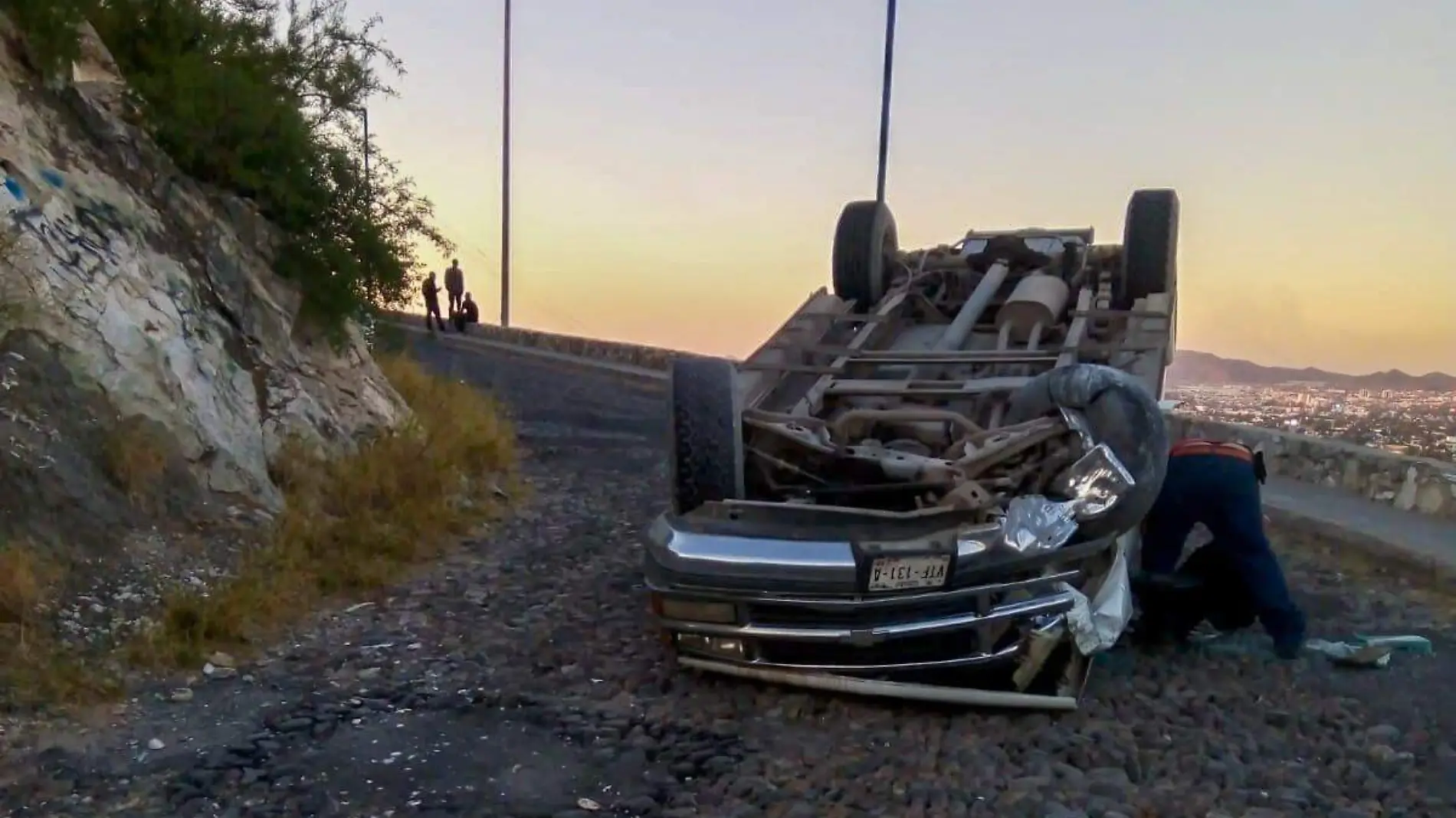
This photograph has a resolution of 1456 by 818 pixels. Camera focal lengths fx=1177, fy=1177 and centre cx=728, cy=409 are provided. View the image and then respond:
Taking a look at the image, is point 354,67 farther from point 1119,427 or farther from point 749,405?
point 1119,427

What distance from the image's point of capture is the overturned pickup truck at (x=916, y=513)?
4.04 metres

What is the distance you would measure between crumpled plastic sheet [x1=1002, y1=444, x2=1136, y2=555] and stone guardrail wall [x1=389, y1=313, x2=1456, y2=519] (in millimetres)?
3430

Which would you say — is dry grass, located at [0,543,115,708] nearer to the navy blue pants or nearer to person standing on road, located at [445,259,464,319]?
the navy blue pants

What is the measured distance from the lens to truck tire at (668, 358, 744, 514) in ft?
16.3

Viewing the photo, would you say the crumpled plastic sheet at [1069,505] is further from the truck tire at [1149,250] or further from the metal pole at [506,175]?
the metal pole at [506,175]

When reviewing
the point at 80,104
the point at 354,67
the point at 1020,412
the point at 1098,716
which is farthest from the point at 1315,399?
the point at 80,104

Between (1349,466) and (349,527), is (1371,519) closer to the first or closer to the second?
(1349,466)

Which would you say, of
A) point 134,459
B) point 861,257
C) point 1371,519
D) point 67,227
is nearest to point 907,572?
point 134,459

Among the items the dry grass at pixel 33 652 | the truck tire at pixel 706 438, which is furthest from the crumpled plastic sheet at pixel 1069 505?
the dry grass at pixel 33 652

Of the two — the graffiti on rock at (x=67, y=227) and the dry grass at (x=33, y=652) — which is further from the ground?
the graffiti on rock at (x=67, y=227)

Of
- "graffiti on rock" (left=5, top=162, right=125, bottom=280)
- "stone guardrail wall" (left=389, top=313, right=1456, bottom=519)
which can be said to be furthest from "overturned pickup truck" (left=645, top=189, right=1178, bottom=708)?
"graffiti on rock" (left=5, top=162, right=125, bottom=280)

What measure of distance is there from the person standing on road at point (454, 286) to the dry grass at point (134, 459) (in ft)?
66.1

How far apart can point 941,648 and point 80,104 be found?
5.90 metres

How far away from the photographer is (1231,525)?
491cm
